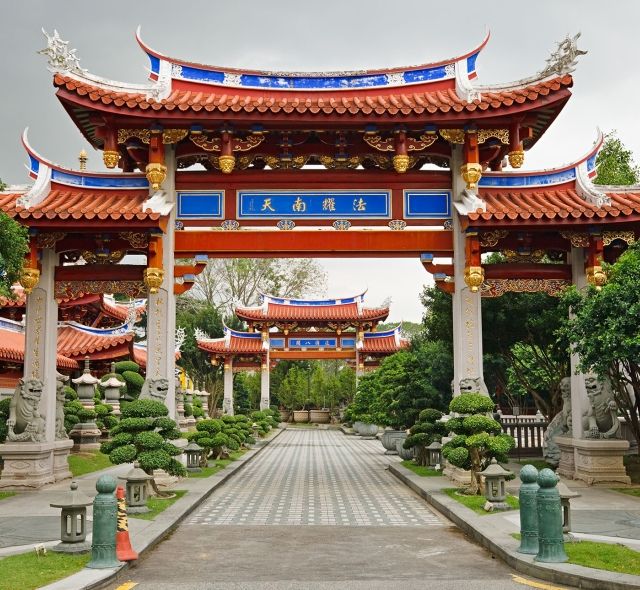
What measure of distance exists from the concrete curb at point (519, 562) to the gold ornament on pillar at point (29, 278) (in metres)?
8.12

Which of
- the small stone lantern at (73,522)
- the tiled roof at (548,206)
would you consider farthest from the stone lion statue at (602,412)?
the small stone lantern at (73,522)

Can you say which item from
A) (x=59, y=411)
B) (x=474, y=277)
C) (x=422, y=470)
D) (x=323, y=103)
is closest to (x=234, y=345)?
(x=422, y=470)

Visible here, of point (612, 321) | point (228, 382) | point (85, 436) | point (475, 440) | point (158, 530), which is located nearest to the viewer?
point (158, 530)

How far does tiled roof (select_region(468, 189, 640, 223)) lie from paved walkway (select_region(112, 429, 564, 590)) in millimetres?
5215

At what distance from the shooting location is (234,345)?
148 ft

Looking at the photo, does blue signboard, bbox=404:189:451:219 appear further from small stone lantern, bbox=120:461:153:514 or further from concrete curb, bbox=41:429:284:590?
small stone lantern, bbox=120:461:153:514

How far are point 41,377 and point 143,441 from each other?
12.1 feet

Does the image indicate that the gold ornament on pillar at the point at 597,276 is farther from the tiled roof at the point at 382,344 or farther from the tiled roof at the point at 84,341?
the tiled roof at the point at 382,344

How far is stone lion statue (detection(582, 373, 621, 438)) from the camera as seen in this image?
1460 centimetres

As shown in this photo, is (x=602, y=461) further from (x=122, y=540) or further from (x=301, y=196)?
(x=122, y=540)

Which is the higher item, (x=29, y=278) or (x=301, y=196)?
(x=301, y=196)

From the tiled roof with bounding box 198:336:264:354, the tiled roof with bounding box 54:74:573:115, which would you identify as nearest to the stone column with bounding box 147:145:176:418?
the tiled roof with bounding box 54:74:573:115

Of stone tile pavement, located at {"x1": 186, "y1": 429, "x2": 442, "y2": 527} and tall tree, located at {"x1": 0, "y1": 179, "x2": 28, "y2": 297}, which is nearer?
tall tree, located at {"x1": 0, "y1": 179, "x2": 28, "y2": 297}

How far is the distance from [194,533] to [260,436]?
27.9 metres
